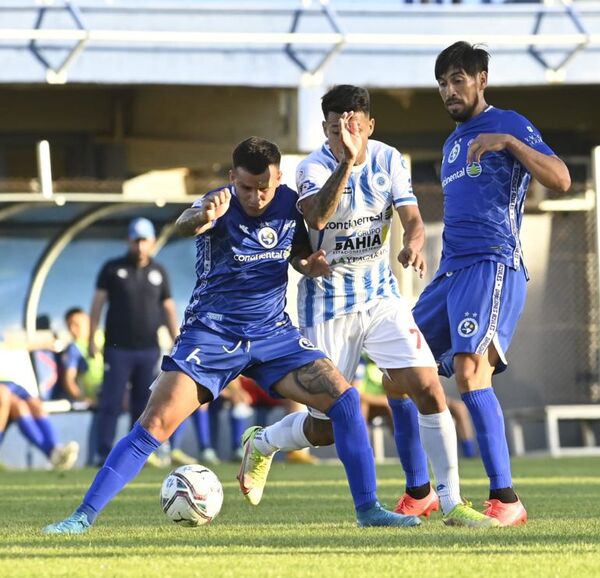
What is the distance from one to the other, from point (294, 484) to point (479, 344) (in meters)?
4.14

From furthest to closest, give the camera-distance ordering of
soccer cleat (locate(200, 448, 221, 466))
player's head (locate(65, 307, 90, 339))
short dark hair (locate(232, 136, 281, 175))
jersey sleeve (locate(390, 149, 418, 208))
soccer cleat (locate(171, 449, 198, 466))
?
1. player's head (locate(65, 307, 90, 339))
2. soccer cleat (locate(200, 448, 221, 466))
3. soccer cleat (locate(171, 449, 198, 466))
4. jersey sleeve (locate(390, 149, 418, 208))
5. short dark hair (locate(232, 136, 281, 175))

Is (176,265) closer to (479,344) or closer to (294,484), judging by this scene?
(294,484)

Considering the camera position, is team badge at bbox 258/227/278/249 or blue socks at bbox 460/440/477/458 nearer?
team badge at bbox 258/227/278/249

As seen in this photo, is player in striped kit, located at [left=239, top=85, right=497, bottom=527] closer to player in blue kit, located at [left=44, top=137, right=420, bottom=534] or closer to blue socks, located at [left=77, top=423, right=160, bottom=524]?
player in blue kit, located at [left=44, top=137, right=420, bottom=534]

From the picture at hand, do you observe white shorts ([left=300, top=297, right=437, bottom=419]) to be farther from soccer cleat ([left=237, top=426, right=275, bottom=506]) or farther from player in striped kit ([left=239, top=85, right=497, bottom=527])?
soccer cleat ([left=237, top=426, right=275, bottom=506])

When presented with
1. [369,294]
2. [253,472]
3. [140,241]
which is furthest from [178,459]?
[369,294]

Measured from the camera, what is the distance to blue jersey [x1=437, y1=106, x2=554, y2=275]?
745cm

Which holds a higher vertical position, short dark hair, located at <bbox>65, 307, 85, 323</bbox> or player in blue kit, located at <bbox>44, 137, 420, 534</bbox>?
player in blue kit, located at <bbox>44, 137, 420, 534</bbox>

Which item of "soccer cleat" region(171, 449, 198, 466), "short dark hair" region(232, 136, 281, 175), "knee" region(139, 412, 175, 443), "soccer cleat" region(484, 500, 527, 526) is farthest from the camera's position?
"soccer cleat" region(171, 449, 198, 466)

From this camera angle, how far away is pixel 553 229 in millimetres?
19047

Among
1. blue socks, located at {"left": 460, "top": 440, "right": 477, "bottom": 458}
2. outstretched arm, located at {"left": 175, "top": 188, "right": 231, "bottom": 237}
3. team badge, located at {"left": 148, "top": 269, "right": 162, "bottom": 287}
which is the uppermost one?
outstretched arm, located at {"left": 175, "top": 188, "right": 231, "bottom": 237}

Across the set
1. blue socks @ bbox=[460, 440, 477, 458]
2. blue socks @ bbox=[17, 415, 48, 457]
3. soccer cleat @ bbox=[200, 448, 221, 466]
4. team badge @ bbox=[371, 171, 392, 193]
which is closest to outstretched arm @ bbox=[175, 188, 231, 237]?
team badge @ bbox=[371, 171, 392, 193]

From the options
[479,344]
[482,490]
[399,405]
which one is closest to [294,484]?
[482,490]

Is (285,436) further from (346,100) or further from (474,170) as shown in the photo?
(346,100)
